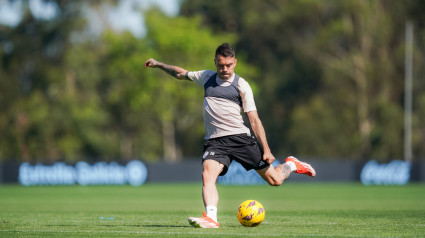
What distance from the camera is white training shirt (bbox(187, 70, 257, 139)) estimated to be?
10930 mm

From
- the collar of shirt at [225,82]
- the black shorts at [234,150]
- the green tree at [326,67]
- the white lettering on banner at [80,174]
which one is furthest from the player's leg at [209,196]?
the green tree at [326,67]

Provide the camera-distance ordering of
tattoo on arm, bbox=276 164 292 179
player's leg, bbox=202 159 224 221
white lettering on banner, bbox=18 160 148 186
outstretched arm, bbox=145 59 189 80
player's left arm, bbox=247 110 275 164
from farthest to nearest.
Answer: white lettering on banner, bbox=18 160 148 186 < tattoo on arm, bbox=276 164 292 179 < outstretched arm, bbox=145 59 189 80 < player's left arm, bbox=247 110 275 164 < player's leg, bbox=202 159 224 221

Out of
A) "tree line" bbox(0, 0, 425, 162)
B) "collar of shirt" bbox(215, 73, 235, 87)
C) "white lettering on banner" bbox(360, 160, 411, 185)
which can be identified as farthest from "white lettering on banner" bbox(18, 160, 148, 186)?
"collar of shirt" bbox(215, 73, 235, 87)

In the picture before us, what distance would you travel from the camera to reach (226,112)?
431 inches

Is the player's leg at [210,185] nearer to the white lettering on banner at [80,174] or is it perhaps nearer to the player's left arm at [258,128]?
the player's left arm at [258,128]

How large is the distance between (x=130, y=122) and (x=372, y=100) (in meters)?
20.4

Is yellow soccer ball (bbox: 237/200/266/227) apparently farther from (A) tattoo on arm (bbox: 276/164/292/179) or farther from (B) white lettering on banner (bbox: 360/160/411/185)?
(B) white lettering on banner (bbox: 360/160/411/185)

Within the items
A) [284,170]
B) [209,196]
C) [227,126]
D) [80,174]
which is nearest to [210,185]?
[209,196]

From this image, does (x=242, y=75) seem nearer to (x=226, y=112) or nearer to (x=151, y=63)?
(x=151, y=63)

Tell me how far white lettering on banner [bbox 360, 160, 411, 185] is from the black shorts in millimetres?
29242

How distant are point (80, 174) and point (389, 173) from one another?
1523cm

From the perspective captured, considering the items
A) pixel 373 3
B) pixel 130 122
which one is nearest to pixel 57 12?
pixel 130 122

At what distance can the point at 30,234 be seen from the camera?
32.7ft

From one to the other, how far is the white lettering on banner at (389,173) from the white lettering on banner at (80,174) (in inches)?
452
